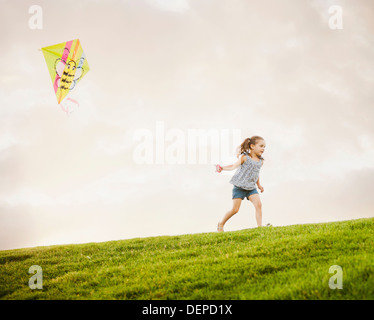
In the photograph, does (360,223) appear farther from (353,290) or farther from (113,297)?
(113,297)

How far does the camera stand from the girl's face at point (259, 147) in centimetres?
1359

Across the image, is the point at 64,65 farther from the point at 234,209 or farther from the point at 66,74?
the point at 234,209

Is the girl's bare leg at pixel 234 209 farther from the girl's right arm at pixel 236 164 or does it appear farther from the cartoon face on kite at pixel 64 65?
the cartoon face on kite at pixel 64 65

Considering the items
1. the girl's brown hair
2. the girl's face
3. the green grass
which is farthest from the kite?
the girl's face

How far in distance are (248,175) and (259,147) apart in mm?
1394

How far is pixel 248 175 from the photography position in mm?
13289

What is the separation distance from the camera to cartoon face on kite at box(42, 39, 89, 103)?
13547 millimetres

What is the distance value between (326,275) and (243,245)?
3826 millimetres

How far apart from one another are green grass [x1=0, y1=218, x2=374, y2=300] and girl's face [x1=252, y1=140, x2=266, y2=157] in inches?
153

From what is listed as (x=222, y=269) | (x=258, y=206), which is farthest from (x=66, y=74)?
(x=222, y=269)

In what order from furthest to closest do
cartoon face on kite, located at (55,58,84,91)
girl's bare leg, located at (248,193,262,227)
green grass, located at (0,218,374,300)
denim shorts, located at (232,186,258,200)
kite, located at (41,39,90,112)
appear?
cartoon face on kite, located at (55,58,84,91) → kite, located at (41,39,90,112) → denim shorts, located at (232,186,258,200) → girl's bare leg, located at (248,193,262,227) → green grass, located at (0,218,374,300)

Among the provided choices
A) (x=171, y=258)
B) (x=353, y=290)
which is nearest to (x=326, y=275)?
(x=353, y=290)

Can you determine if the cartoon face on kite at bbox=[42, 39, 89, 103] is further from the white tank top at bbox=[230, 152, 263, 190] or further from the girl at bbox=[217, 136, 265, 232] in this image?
the white tank top at bbox=[230, 152, 263, 190]

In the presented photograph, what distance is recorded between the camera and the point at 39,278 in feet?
28.3
